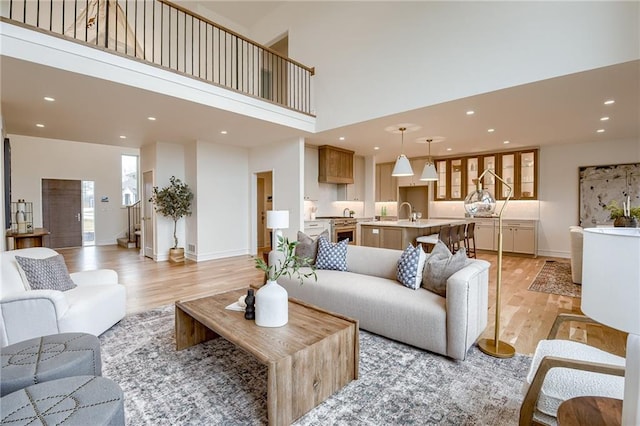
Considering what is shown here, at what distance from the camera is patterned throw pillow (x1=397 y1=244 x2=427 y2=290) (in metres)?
2.91

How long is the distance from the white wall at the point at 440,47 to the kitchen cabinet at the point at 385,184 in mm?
4519

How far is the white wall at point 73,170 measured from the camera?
8469mm

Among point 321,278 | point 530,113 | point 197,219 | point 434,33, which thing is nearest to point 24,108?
point 197,219

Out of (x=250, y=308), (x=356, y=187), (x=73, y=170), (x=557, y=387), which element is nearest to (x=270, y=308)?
(x=250, y=308)

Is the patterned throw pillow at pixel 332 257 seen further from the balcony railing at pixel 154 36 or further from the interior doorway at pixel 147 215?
the interior doorway at pixel 147 215

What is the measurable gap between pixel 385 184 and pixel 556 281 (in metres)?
5.70

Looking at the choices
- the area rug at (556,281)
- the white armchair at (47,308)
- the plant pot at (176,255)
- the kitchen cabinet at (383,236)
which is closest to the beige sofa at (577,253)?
the area rug at (556,281)

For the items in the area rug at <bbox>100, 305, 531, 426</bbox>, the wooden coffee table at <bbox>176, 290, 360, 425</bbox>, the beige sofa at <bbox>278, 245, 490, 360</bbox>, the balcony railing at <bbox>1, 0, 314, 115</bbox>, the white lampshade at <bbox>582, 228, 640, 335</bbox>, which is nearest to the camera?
the white lampshade at <bbox>582, 228, 640, 335</bbox>

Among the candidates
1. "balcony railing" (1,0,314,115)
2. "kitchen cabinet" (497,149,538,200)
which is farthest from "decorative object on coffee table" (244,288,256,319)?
"kitchen cabinet" (497,149,538,200)

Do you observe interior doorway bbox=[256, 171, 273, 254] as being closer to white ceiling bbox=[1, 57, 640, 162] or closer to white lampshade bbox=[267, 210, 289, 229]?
white ceiling bbox=[1, 57, 640, 162]

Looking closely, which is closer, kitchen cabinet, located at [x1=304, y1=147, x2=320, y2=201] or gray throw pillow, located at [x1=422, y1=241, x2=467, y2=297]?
gray throw pillow, located at [x1=422, y1=241, x2=467, y2=297]

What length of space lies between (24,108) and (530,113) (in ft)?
25.2

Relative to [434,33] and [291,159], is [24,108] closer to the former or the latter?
[291,159]

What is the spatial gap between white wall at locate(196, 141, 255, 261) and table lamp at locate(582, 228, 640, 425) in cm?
687
